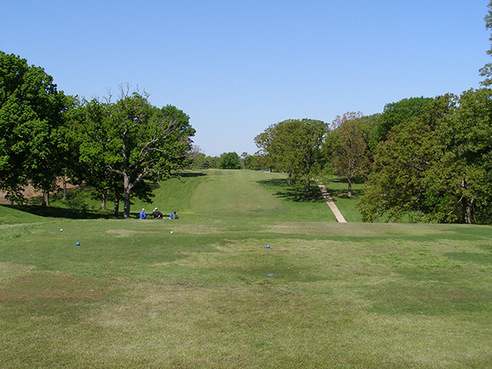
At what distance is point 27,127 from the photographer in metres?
36.0

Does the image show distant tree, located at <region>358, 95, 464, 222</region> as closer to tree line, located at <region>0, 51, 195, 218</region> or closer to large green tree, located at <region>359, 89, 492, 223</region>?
large green tree, located at <region>359, 89, 492, 223</region>

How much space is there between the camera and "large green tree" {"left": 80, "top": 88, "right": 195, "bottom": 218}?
39.8 metres

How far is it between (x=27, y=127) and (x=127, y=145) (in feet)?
33.1

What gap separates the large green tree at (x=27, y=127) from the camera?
3544 centimetres

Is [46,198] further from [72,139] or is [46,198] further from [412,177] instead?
[412,177]

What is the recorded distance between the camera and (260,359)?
7703 mm

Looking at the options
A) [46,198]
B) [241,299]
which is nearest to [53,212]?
[46,198]

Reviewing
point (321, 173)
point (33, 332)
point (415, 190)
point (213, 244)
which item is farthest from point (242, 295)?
point (321, 173)

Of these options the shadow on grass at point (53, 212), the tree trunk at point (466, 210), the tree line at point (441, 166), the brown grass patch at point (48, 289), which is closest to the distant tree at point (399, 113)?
the tree line at point (441, 166)

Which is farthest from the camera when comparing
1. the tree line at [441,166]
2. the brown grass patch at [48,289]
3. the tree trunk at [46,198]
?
the tree trunk at [46,198]

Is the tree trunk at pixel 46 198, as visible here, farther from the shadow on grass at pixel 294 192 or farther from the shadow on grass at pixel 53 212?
the shadow on grass at pixel 294 192

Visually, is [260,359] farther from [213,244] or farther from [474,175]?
[474,175]

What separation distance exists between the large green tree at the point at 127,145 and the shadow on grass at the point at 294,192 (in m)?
36.1

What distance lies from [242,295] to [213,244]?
9058 mm
